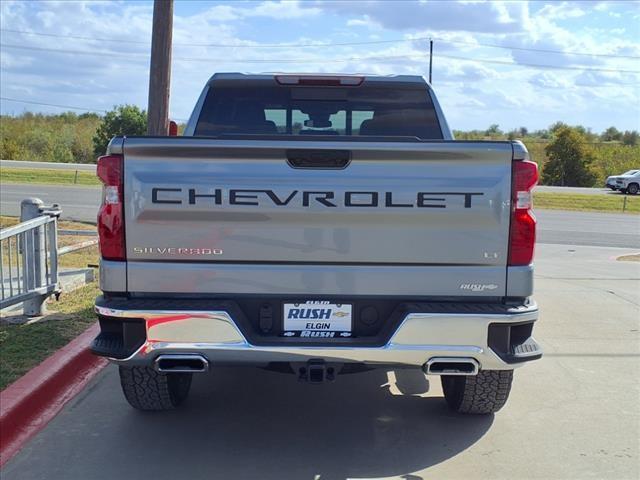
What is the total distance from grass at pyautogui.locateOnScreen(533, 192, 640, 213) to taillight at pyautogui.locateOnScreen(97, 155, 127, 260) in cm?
2799

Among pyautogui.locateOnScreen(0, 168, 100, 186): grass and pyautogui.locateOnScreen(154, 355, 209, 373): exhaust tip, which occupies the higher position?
pyautogui.locateOnScreen(0, 168, 100, 186): grass

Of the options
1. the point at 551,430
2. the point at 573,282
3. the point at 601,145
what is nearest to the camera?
the point at 551,430

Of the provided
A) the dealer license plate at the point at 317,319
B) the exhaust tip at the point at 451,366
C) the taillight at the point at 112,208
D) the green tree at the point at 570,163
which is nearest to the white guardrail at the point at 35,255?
the taillight at the point at 112,208

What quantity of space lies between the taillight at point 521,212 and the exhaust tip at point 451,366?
568mm

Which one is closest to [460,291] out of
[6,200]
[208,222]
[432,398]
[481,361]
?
[481,361]

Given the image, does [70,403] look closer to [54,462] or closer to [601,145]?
[54,462]

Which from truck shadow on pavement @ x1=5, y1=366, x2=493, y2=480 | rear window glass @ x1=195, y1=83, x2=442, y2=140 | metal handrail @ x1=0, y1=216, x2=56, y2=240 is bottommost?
truck shadow on pavement @ x1=5, y1=366, x2=493, y2=480

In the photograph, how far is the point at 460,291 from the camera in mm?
3736

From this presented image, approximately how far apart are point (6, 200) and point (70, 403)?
18.7m

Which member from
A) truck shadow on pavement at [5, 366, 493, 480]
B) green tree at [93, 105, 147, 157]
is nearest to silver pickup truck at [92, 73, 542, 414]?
truck shadow on pavement at [5, 366, 493, 480]

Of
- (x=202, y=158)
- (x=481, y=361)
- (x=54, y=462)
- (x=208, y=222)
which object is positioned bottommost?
(x=54, y=462)

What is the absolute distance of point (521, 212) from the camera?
3.68 meters

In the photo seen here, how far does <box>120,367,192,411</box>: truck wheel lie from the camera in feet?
14.6

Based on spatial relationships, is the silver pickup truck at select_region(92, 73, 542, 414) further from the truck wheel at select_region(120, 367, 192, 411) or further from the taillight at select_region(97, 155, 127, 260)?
the truck wheel at select_region(120, 367, 192, 411)
